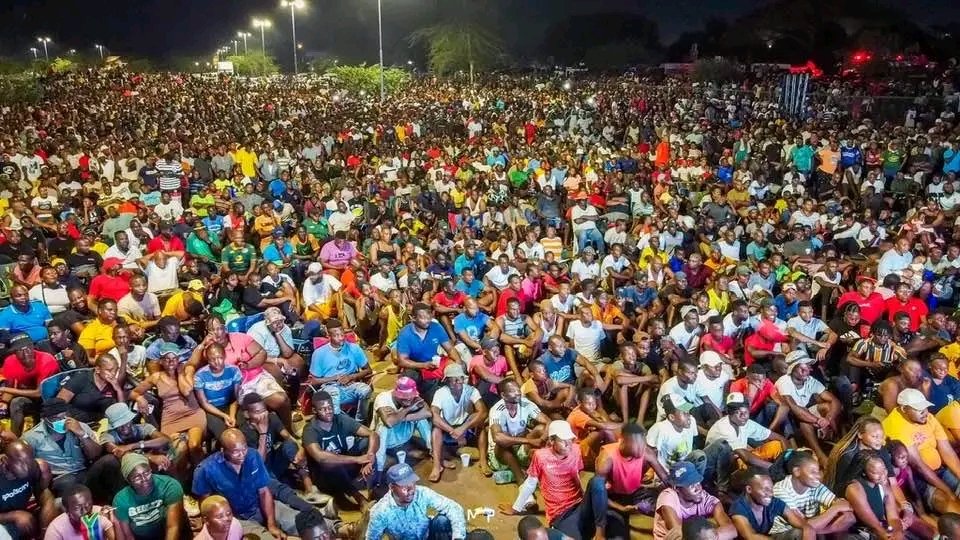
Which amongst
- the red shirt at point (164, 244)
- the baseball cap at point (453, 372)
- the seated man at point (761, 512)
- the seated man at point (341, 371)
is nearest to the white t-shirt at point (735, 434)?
the seated man at point (761, 512)

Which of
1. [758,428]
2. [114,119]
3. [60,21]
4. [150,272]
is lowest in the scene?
[758,428]

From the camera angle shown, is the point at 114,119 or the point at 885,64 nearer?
the point at 114,119

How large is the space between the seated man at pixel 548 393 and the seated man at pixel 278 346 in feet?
7.17

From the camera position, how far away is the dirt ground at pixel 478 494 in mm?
5770

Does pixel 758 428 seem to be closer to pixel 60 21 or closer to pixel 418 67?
pixel 418 67

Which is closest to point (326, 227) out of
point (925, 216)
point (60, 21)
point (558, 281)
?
point (558, 281)

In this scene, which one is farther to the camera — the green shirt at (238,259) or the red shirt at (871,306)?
the green shirt at (238,259)

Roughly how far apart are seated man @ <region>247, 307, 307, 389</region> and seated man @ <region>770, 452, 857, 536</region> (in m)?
4.32

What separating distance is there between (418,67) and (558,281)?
62.2m

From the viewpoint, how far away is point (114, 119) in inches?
894

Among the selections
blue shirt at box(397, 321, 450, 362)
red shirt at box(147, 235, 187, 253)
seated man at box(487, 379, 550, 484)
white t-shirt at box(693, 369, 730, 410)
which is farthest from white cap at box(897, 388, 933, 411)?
red shirt at box(147, 235, 187, 253)

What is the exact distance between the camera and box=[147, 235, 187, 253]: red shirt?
9664 mm

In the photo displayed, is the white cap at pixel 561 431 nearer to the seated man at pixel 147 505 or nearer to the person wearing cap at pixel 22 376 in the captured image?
the seated man at pixel 147 505

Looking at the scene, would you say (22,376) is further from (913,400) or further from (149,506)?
(913,400)
